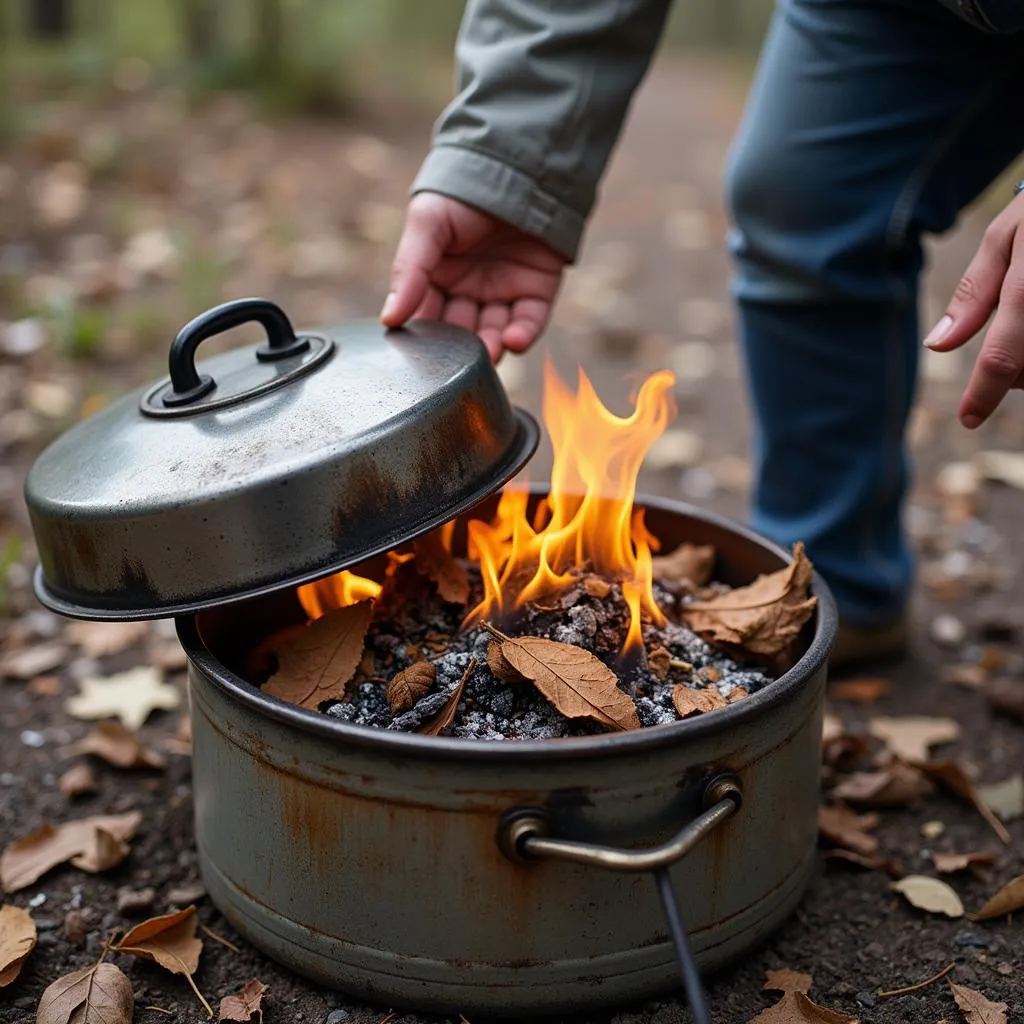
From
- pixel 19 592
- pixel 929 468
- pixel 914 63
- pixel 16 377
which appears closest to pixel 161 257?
pixel 16 377

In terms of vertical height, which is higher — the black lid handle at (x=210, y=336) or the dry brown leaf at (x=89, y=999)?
the black lid handle at (x=210, y=336)

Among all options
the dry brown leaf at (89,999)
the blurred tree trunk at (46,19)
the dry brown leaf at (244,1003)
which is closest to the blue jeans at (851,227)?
the dry brown leaf at (244,1003)

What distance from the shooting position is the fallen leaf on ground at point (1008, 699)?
2.73 meters

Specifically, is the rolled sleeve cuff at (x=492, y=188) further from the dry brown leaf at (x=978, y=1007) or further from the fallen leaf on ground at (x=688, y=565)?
the dry brown leaf at (x=978, y=1007)

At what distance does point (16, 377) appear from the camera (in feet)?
14.4

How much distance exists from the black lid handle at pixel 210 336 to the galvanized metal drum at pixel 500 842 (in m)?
0.37

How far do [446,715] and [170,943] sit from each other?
2.03ft

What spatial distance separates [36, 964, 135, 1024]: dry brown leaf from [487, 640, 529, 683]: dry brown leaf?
748 millimetres

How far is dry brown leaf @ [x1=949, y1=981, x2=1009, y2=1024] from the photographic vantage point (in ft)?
5.93

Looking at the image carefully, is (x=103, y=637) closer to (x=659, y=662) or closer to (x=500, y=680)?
(x=500, y=680)

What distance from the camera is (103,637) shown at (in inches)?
118

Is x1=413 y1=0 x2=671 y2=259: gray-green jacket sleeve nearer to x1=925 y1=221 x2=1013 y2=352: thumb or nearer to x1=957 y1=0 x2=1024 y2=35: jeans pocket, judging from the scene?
x1=957 y1=0 x2=1024 y2=35: jeans pocket

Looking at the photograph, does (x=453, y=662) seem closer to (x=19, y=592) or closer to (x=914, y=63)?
(x=914, y=63)

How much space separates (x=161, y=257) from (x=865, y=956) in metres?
4.64
